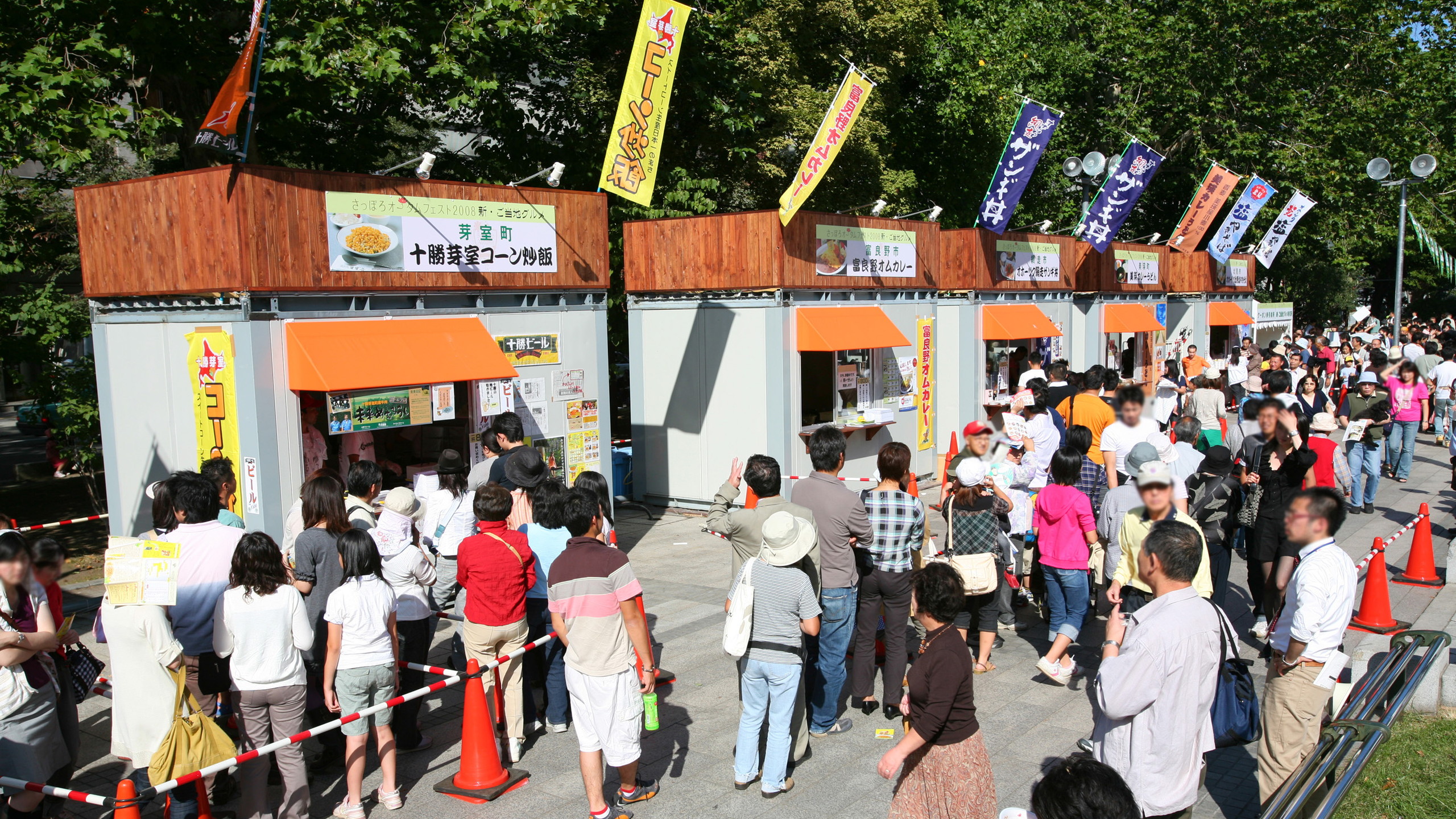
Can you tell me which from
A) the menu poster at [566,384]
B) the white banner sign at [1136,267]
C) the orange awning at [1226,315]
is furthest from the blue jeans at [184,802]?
the orange awning at [1226,315]

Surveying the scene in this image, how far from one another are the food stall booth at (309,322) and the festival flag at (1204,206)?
1587 centimetres

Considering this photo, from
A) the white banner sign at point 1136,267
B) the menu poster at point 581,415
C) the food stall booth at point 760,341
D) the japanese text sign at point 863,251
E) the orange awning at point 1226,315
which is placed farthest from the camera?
the orange awning at point 1226,315

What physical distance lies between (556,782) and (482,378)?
14.9 ft

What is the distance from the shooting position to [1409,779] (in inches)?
214

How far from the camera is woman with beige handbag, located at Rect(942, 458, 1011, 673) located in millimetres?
6883

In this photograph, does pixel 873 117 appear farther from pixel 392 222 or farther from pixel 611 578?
pixel 611 578

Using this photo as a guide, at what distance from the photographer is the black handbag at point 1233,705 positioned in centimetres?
443

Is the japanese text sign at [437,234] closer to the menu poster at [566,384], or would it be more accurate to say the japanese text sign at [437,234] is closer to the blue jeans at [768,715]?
the menu poster at [566,384]

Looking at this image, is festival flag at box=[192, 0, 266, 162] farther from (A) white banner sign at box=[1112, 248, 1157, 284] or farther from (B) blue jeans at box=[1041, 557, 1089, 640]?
(A) white banner sign at box=[1112, 248, 1157, 284]

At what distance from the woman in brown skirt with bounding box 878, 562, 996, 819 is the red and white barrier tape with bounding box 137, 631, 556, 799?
2.62 meters

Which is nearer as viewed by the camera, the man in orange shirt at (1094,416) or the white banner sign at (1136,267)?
the man in orange shirt at (1094,416)

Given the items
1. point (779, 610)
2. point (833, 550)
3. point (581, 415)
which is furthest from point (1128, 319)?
point (779, 610)

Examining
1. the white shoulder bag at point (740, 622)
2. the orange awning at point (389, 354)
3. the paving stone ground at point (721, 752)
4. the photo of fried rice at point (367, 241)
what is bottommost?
the paving stone ground at point (721, 752)

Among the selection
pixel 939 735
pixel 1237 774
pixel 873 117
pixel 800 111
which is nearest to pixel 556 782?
pixel 939 735
